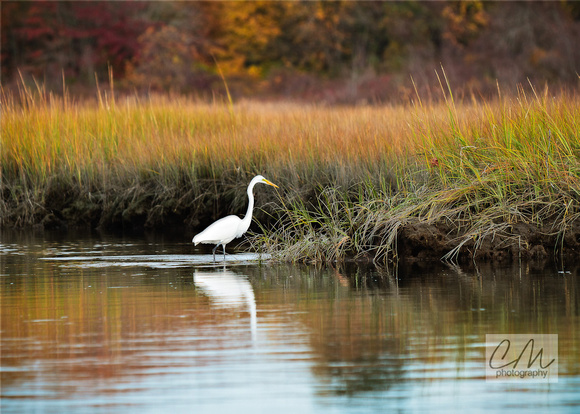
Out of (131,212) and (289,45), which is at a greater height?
(289,45)

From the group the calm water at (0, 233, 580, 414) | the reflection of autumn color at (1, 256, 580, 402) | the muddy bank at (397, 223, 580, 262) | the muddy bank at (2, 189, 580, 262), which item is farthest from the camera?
the muddy bank at (2, 189, 580, 262)

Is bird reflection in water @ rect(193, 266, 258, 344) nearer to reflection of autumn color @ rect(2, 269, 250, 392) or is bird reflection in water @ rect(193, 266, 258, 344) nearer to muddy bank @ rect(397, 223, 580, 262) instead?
reflection of autumn color @ rect(2, 269, 250, 392)

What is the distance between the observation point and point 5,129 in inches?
515

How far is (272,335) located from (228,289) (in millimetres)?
1762

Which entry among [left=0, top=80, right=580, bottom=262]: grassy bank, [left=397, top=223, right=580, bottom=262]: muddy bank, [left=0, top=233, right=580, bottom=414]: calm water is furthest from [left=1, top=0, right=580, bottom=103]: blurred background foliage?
[left=0, top=233, right=580, bottom=414]: calm water

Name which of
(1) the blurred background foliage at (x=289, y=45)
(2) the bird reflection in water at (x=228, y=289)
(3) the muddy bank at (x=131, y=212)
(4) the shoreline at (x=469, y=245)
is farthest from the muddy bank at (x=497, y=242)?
(1) the blurred background foliage at (x=289, y=45)

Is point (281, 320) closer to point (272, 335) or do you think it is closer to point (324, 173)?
point (272, 335)

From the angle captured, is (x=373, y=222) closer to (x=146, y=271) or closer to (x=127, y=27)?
(x=146, y=271)

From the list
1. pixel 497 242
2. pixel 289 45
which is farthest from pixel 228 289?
pixel 289 45

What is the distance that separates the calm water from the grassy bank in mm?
539

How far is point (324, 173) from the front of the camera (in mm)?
10359

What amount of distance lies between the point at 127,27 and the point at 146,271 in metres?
26.5

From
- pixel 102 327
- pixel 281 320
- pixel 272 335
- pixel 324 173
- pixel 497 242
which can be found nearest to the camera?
pixel 272 335

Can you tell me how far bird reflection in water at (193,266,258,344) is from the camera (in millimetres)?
6293
